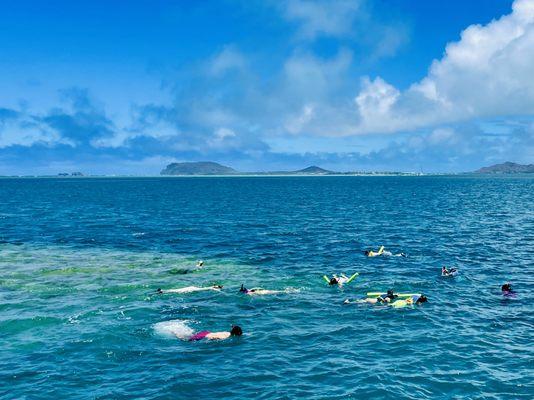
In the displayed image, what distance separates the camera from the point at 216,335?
29484 millimetres

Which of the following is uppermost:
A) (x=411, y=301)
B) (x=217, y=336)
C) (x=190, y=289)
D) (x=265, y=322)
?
(x=190, y=289)

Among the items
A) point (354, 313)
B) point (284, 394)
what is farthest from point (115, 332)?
point (354, 313)

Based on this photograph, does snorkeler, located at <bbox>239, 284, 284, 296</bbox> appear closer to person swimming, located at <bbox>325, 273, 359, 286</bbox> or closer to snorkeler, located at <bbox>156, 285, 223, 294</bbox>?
snorkeler, located at <bbox>156, 285, 223, 294</bbox>

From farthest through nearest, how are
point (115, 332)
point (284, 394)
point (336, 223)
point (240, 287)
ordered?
1. point (336, 223)
2. point (240, 287)
3. point (115, 332)
4. point (284, 394)

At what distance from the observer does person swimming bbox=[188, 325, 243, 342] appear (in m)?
29.3

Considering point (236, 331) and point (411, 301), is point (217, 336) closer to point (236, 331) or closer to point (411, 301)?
point (236, 331)

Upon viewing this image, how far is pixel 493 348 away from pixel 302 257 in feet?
94.8

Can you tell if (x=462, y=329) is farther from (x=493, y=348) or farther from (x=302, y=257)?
(x=302, y=257)

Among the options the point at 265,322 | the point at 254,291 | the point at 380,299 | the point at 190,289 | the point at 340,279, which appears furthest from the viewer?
the point at 340,279

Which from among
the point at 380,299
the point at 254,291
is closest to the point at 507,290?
the point at 380,299

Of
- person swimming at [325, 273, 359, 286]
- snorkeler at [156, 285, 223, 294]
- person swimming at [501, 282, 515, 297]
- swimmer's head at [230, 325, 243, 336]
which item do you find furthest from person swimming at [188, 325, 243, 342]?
person swimming at [501, 282, 515, 297]

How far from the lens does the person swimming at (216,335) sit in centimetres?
2934

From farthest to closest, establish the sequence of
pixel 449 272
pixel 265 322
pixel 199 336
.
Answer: pixel 449 272
pixel 265 322
pixel 199 336

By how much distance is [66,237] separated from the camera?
73.0m
